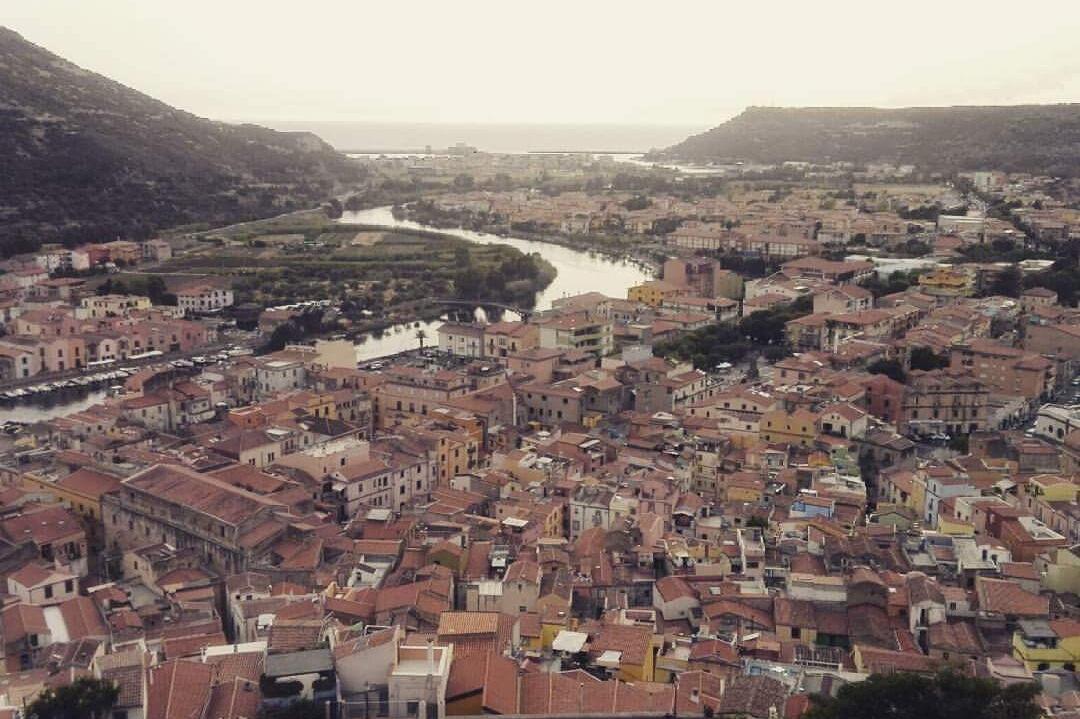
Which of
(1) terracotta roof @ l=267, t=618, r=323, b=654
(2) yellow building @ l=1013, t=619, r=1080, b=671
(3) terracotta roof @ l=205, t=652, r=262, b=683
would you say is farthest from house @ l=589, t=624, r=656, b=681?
(2) yellow building @ l=1013, t=619, r=1080, b=671

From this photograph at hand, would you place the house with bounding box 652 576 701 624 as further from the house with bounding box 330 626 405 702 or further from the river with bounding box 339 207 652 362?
the river with bounding box 339 207 652 362

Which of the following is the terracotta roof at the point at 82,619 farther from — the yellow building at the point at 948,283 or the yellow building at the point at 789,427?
the yellow building at the point at 948,283

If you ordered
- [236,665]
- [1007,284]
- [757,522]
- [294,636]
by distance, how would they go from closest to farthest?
[236,665] < [294,636] < [757,522] < [1007,284]

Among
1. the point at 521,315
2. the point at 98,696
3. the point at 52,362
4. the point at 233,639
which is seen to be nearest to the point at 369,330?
the point at 521,315

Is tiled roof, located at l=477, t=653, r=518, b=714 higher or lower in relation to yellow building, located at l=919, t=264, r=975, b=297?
higher

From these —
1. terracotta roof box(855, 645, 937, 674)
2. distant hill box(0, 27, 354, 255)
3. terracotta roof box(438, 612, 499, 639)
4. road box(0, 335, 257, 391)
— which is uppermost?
distant hill box(0, 27, 354, 255)

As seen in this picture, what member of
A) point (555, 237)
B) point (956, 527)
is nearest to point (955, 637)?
point (956, 527)

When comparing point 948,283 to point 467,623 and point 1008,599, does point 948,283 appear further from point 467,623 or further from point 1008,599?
point 467,623
